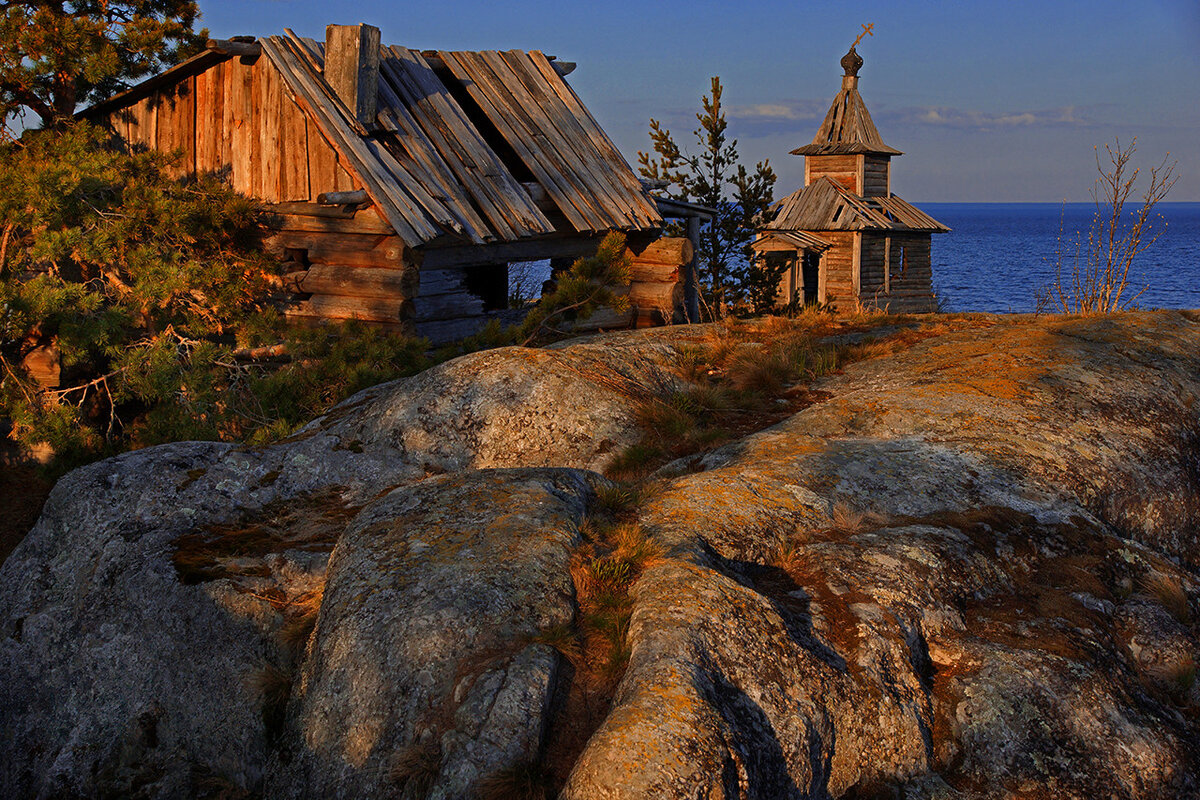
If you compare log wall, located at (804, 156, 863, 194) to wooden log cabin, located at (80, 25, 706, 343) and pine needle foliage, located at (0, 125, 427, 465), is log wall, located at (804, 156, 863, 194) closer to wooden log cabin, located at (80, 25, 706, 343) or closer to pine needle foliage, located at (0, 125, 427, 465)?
wooden log cabin, located at (80, 25, 706, 343)

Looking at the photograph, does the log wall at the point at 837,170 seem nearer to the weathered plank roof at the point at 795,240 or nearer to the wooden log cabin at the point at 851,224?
the wooden log cabin at the point at 851,224

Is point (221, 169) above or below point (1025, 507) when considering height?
above

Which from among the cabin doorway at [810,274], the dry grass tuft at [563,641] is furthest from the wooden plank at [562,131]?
the cabin doorway at [810,274]

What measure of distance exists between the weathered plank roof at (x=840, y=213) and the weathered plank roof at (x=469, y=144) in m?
19.2

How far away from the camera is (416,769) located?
8.65ft

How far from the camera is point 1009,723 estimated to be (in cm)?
300

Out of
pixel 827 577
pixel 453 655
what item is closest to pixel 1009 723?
pixel 827 577

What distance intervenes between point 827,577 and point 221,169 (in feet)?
36.2

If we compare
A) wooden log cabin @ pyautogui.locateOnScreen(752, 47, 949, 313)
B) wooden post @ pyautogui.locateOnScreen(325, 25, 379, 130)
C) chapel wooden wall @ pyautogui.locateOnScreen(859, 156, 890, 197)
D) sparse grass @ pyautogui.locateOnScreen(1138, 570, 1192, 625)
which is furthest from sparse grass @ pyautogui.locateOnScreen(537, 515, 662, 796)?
chapel wooden wall @ pyautogui.locateOnScreen(859, 156, 890, 197)

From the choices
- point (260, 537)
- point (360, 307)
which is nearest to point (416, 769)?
point (260, 537)

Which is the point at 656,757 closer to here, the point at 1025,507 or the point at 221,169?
the point at 1025,507

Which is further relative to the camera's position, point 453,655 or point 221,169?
point 221,169

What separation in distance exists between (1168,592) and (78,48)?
1383 cm

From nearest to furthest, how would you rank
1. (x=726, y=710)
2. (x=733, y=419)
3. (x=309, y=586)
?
(x=726, y=710) → (x=309, y=586) → (x=733, y=419)
